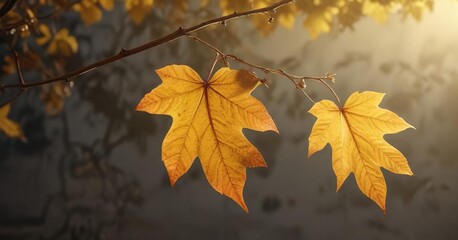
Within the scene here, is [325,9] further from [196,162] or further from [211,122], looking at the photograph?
[211,122]

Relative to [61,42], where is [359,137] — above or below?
below

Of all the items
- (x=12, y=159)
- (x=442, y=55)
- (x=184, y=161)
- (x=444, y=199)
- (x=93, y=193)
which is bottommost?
(x=444, y=199)

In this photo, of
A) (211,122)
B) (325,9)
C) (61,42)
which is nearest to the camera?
(211,122)

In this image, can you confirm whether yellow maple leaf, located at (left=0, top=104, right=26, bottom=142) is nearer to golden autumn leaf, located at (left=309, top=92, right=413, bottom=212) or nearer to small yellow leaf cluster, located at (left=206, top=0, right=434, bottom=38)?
small yellow leaf cluster, located at (left=206, top=0, right=434, bottom=38)

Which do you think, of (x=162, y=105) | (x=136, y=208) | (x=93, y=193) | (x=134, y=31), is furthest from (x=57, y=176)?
(x=162, y=105)

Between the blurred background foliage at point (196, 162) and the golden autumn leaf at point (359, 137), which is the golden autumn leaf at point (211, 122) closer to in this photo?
the golden autumn leaf at point (359, 137)

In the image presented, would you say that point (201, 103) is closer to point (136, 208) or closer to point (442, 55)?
point (136, 208)

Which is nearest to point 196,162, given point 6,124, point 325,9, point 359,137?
point 6,124
